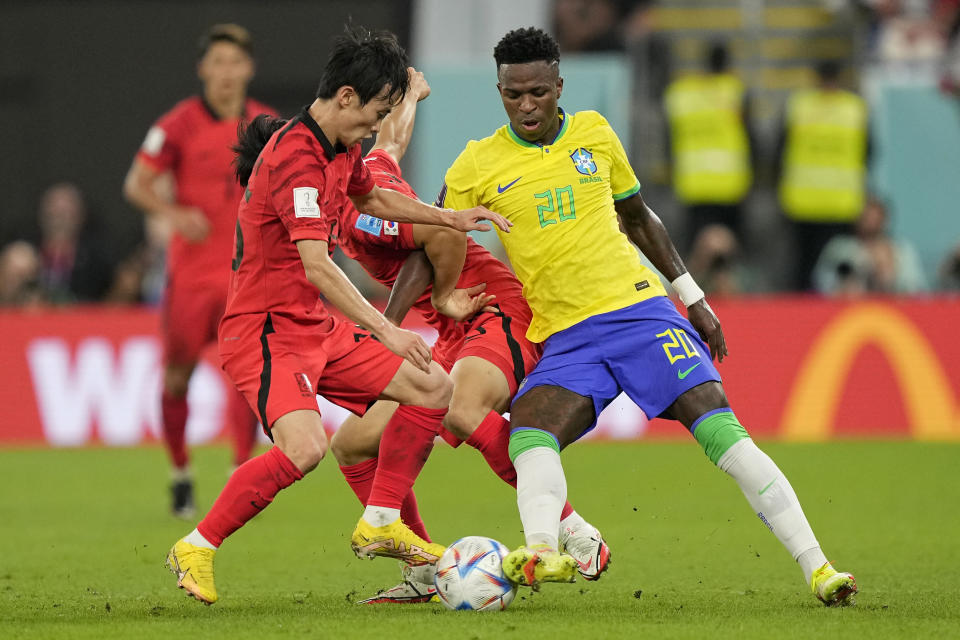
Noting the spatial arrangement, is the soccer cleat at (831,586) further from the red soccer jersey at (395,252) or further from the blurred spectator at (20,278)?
the blurred spectator at (20,278)

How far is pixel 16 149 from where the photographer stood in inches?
648

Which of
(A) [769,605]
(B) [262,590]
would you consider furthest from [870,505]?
(B) [262,590]

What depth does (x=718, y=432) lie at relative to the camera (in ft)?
18.9

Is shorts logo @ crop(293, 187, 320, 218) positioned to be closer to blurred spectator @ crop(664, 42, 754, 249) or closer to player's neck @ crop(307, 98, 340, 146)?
player's neck @ crop(307, 98, 340, 146)

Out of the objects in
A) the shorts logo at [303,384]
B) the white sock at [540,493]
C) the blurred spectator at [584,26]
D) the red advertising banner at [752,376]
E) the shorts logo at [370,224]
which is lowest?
the red advertising banner at [752,376]

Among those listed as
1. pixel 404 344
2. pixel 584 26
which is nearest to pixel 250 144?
pixel 404 344

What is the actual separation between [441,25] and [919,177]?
5.32 m

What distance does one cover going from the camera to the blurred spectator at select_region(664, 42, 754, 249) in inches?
583

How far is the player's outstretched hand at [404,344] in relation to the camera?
18.1 ft

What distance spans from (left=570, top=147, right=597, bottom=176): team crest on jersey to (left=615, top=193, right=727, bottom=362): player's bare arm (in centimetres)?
22

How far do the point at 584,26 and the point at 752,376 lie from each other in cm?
492

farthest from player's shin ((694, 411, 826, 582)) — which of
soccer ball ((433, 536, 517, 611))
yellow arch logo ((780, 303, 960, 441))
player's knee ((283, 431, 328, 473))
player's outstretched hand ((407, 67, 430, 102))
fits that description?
yellow arch logo ((780, 303, 960, 441))

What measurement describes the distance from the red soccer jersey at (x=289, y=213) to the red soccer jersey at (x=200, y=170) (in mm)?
3294

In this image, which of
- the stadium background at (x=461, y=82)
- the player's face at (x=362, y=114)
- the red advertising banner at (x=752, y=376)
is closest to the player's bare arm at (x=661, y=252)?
the player's face at (x=362, y=114)
